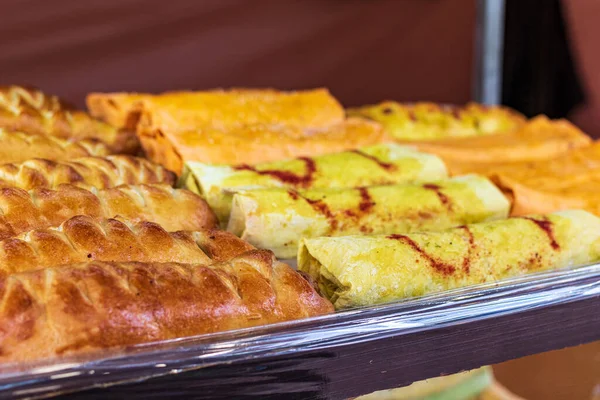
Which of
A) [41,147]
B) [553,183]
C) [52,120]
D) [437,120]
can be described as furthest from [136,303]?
[437,120]

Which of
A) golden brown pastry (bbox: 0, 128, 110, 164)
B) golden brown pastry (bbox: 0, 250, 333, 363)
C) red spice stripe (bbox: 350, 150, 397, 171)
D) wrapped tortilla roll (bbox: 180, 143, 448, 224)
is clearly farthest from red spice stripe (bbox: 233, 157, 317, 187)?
golden brown pastry (bbox: 0, 250, 333, 363)

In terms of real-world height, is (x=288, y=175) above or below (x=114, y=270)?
below

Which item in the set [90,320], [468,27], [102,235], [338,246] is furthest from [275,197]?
[468,27]

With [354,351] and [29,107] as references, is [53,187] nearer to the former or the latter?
[29,107]

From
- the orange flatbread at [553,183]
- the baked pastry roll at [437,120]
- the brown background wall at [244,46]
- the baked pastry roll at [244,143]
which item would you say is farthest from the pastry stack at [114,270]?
the brown background wall at [244,46]

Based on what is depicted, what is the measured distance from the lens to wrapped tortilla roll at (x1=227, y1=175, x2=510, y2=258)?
5.98 ft

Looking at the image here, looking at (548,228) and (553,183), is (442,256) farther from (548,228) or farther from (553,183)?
(553,183)

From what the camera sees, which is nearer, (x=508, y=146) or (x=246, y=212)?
(x=246, y=212)

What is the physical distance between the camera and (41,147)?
6.51 feet

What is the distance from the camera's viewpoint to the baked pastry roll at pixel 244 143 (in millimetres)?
2297

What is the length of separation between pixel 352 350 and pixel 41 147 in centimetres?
123

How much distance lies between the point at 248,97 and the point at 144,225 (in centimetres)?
144

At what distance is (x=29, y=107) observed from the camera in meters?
2.23

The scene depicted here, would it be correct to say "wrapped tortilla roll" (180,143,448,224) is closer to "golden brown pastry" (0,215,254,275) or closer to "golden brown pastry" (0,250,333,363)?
"golden brown pastry" (0,215,254,275)
